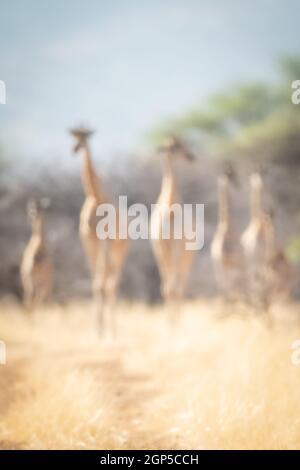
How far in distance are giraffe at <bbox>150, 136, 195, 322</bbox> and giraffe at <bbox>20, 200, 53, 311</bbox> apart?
58cm

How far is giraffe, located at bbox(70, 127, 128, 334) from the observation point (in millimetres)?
2451

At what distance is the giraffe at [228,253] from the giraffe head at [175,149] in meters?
0.31

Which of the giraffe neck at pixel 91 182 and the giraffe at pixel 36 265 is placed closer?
the giraffe neck at pixel 91 182

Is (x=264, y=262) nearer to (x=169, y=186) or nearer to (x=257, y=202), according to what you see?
(x=257, y=202)

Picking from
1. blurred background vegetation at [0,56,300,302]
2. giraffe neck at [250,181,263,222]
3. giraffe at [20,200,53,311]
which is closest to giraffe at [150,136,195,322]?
blurred background vegetation at [0,56,300,302]

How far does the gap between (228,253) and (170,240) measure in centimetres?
40

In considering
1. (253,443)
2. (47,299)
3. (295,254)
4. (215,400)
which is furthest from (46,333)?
(295,254)

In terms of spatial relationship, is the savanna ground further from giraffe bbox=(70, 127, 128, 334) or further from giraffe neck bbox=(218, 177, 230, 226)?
giraffe neck bbox=(218, 177, 230, 226)

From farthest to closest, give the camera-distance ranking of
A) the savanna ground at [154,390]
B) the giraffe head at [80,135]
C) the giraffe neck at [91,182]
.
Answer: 1. the giraffe neck at [91,182]
2. the giraffe head at [80,135]
3. the savanna ground at [154,390]

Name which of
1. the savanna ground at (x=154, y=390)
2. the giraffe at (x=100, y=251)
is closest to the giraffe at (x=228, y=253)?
the savanna ground at (x=154, y=390)

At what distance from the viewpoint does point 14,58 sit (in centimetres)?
215

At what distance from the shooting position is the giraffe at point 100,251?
2.45m

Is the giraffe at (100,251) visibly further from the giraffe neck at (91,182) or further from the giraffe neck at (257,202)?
the giraffe neck at (257,202)

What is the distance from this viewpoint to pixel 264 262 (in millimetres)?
2492
